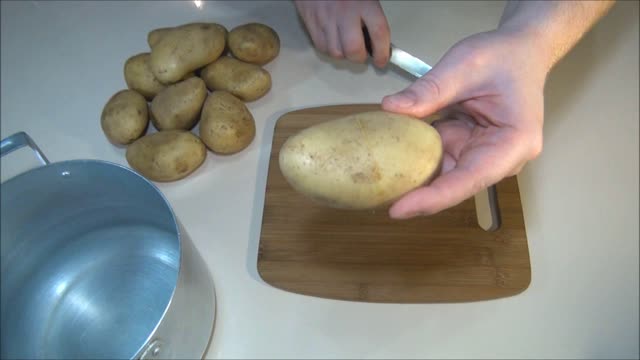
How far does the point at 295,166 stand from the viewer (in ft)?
1.98

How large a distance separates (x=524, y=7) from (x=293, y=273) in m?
0.60

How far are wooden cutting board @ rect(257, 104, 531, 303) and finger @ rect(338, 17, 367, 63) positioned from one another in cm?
33

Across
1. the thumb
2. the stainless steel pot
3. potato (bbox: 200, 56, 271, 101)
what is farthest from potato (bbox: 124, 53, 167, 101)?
the thumb

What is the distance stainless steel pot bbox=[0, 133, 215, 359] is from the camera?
717 mm

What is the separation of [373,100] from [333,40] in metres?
0.15

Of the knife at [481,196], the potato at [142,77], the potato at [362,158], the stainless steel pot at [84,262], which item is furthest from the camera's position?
the potato at [142,77]

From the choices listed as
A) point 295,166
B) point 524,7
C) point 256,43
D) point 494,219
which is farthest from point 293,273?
point 524,7

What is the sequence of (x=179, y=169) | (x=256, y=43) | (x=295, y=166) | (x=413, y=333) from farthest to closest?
1. (x=256, y=43)
2. (x=179, y=169)
3. (x=413, y=333)
4. (x=295, y=166)

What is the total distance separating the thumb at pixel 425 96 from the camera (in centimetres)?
63

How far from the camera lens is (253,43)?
0.97 m

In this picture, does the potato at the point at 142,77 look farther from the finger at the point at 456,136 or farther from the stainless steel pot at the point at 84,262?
the finger at the point at 456,136

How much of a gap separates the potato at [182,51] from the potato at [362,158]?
427mm

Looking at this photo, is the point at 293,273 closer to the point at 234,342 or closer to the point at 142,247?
the point at 234,342

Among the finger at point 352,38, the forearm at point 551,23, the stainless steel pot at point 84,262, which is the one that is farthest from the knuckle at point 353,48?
the stainless steel pot at point 84,262
